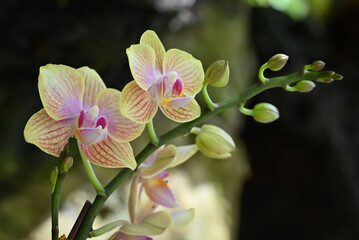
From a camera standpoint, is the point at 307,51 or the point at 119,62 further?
the point at 307,51

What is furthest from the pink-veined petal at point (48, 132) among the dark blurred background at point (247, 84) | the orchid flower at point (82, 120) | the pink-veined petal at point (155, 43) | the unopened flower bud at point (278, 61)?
the dark blurred background at point (247, 84)

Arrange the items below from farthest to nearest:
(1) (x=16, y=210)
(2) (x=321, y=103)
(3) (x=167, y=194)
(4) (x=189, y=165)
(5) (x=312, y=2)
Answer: (5) (x=312, y=2)
(2) (x=321, y=103)
(4) (x=189, y=165)
(1) (x=16, y=210)
(3) (x=167, y=194)

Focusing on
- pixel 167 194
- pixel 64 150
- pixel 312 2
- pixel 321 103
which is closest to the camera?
pixel 64 150

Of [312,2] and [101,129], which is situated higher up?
[101,129]

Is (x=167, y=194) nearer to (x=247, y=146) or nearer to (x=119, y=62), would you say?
(x=119, y=62)

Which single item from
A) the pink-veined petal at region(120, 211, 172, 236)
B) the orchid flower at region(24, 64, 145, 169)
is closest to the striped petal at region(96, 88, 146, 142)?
the orchid flower at region(24, 64, 145, 169)

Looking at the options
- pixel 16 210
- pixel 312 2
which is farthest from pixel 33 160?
pixel 312 2

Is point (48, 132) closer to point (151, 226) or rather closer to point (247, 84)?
point (151, 226)

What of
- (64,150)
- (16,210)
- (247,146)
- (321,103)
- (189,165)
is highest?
(64,150)
